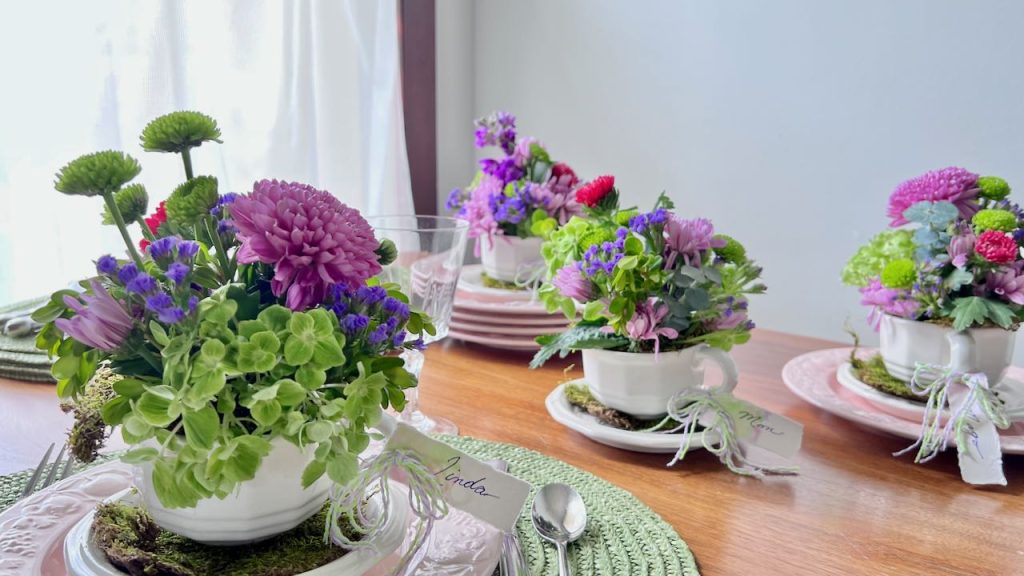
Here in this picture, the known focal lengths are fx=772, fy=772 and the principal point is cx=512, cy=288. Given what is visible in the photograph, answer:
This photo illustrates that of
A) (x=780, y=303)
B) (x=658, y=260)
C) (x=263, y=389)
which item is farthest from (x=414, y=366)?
(x=780, y=303)

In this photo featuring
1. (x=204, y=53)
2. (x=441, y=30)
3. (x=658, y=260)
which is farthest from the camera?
(x=441, y=30)

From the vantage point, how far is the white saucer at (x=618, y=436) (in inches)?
29.5

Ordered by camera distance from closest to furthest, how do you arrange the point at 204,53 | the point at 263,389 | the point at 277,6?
the point at 263,389
the point at 204,53
the point at 277,6

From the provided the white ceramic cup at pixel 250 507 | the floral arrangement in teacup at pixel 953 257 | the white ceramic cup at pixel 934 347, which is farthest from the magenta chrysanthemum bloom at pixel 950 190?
the white ceramic cup at pixel 250 507

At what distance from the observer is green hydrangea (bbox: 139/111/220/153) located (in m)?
0.46

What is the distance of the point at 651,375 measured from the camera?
77cm

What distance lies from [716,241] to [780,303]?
3.74 feet

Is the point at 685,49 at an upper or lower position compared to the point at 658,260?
upper

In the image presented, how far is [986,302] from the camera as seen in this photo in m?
0.79

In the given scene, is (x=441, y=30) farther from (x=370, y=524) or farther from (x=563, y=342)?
(x=370, y=524)

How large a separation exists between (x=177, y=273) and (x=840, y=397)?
29.9 inches

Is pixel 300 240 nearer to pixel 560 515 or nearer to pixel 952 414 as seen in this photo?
pixel 560 515

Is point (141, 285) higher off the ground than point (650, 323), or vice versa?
point (141, 285)

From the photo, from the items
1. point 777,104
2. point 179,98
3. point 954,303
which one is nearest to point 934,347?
point 954,303
